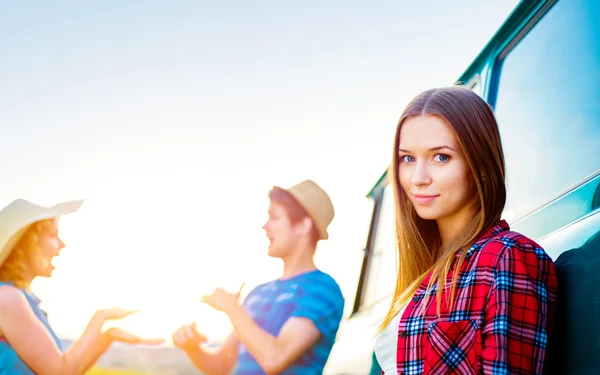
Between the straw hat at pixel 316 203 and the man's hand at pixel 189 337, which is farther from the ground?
the straw hat at pixel 316 203

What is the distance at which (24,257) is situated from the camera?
102 inches

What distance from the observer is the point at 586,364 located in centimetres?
100

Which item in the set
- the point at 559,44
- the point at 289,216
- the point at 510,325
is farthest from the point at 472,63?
the point at 510,325

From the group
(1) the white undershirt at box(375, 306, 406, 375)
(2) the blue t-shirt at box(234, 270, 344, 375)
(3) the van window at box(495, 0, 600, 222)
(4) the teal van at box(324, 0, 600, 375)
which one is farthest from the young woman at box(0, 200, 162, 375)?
(3) the van window at box(495, 0, 600, 222)

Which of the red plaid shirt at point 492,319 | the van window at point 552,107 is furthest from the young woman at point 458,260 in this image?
the van window at point 552,107

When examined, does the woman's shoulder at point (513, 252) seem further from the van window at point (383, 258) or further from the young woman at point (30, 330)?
the van window at point (383, 258)

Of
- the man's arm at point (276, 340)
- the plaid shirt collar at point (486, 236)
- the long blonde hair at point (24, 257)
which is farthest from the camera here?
the long blonde hair at point (24, 257)

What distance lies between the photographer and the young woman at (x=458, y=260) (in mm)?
1084

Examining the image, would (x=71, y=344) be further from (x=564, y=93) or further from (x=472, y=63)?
(x=564, y=93)

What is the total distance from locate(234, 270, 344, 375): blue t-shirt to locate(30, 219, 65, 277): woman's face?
94 cm

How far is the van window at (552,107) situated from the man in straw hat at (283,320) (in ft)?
2.26

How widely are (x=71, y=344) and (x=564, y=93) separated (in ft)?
6.35

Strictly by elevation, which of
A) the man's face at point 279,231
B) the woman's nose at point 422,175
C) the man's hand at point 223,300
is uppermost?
the woman's nose at point 422,175

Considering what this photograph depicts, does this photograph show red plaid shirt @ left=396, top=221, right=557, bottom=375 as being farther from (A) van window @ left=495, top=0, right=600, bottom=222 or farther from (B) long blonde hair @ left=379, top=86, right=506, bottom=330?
(A) van window @ left=495, top=0, right=600, bottom=222
